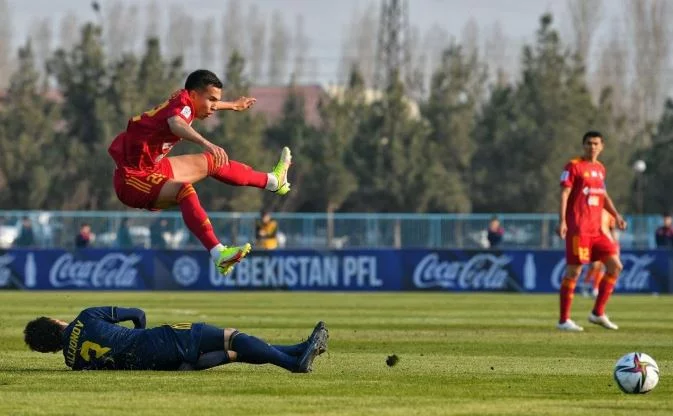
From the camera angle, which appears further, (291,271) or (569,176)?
(291,271)

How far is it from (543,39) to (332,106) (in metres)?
10.9

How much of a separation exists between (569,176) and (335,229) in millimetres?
29890

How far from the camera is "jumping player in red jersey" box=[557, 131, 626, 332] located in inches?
776

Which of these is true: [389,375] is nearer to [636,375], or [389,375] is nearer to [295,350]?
[295,350]

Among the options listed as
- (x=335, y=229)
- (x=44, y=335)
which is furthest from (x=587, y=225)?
(x=335, y=229)

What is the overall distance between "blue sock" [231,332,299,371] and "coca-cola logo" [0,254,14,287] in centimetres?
2711

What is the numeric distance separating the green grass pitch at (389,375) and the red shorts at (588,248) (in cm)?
103

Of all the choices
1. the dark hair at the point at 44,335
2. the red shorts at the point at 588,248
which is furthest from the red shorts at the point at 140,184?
the red shorts at the point at 588,248

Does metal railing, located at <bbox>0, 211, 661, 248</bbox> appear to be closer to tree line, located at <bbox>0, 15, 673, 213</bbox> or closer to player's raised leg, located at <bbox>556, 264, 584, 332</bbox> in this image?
tree line, located at <bbox>0, 15, 673, 213</bbox>

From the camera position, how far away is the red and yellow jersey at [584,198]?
1986 centimetres

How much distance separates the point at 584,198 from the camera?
1997 centimetres

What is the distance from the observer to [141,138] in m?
13.8

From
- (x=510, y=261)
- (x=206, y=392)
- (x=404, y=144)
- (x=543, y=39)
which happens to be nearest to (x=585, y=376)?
(x=206, y=392)

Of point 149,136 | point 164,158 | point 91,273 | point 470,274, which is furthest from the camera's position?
point 91,273
